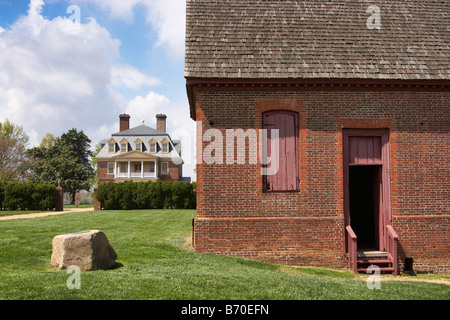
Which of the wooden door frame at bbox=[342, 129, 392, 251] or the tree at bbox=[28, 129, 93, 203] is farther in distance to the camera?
the tree at bbox=[28, 129, 93, 203]

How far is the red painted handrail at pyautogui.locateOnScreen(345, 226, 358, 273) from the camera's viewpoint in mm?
10291

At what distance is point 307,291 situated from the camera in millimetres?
6883

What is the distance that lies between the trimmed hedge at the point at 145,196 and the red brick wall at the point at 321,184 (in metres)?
23.0

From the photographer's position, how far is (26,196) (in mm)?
30172

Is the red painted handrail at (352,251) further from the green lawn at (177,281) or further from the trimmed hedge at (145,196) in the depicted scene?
the trimmed hedge at (145,196)

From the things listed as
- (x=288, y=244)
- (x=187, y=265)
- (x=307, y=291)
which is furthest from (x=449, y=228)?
(x=187, y=265)

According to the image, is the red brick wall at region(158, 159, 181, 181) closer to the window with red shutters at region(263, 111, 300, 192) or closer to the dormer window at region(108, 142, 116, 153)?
the dormer window at region(108, 142, 116, 153)

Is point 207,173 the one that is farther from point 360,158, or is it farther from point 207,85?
point 360,158

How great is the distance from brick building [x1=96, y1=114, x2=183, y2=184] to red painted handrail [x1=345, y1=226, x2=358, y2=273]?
42804 millimetres

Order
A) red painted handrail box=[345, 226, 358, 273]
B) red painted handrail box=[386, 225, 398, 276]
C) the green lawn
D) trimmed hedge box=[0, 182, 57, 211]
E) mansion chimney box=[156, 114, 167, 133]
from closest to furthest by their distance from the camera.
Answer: the green lawn → red painted handrail box=[345, 226, 358, 273] → red painted handrail box=[386, 225, 398, 276] → trimmed hedge box=[0, 182, 57, 211] → mansion chimney box=[156, 114, 167, 133]

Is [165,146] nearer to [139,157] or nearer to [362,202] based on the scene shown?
[139,157]

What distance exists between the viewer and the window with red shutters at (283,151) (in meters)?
10.8

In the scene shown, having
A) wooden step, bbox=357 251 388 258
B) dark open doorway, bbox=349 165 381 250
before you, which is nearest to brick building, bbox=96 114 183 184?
dark open doorway, bbox=349 165 381 250

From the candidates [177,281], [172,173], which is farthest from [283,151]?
[172,173]
